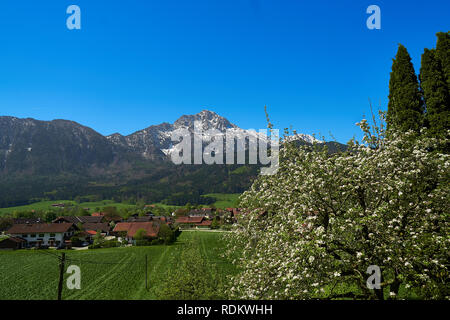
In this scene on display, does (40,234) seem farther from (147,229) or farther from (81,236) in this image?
(147,229)

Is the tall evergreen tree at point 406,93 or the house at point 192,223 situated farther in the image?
the house at point 192,223

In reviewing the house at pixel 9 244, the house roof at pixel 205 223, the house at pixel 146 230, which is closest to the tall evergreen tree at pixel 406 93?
the house at pixel 146 230

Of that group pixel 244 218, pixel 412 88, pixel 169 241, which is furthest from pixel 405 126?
pixel 169 241

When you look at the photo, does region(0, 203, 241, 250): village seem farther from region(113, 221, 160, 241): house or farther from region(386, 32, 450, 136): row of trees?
region(386, 32, 450, 136): row of trees

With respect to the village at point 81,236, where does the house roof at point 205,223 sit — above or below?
below

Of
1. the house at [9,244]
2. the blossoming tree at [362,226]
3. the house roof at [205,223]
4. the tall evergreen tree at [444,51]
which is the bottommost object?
the house roof at [205,223]

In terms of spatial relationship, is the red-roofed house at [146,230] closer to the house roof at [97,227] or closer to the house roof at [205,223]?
the house roof at [97,227]

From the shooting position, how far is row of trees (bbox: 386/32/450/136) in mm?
18797

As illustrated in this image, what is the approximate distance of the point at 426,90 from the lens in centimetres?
1942

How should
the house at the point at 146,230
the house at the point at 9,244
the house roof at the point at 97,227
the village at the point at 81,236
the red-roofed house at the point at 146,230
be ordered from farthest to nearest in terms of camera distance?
the house roof at the point at 97,227 < the red-roofed house at the point at 146,230 < the house at the point at 146,230 < the village at the point at 81,236 < the house at the point at 9,244

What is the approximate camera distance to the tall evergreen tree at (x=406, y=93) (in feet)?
64.8

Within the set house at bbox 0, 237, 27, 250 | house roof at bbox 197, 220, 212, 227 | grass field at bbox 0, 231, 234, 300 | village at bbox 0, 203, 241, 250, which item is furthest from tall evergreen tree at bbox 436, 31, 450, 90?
house roof at bbox 197, 220, 212, 227

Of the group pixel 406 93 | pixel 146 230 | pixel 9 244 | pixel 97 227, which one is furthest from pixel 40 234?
pixel 406 93

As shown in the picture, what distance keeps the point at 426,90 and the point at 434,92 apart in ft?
1.69
